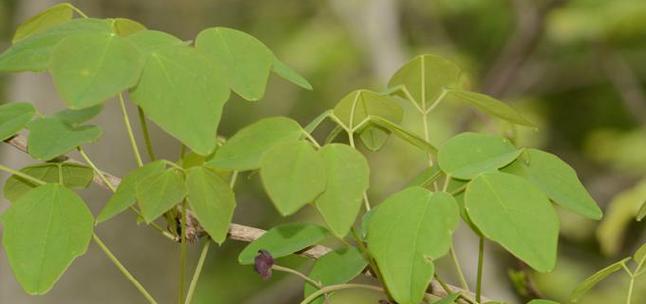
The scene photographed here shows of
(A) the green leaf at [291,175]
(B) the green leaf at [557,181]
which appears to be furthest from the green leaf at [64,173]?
(B) the green leaf at [557,181]

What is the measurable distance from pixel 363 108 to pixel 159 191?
0.57ft

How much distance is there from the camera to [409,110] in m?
3.53

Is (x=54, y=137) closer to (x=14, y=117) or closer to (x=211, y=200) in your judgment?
(x=14, y=117)

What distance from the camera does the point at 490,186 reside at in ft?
2.37

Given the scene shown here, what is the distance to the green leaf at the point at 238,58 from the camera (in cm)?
73

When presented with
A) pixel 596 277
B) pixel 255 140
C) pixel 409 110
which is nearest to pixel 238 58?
pixel 255 140

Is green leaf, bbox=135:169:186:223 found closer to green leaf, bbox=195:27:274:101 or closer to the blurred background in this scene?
green leaf, bbox=195:27:274:101

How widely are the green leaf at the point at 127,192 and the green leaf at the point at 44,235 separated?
0.02 m

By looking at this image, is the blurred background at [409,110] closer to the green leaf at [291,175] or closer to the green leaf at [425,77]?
the green leaf at [425,77]

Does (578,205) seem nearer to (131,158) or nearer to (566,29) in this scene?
(131,158)

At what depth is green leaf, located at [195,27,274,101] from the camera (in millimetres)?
726

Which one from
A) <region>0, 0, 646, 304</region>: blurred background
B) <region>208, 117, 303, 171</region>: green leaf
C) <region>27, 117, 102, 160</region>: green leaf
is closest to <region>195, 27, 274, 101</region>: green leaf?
<region>208, 117, 303, 171</region>: green leaf

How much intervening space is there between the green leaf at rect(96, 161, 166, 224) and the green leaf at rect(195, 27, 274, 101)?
0.28ft

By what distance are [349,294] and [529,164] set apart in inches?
118
